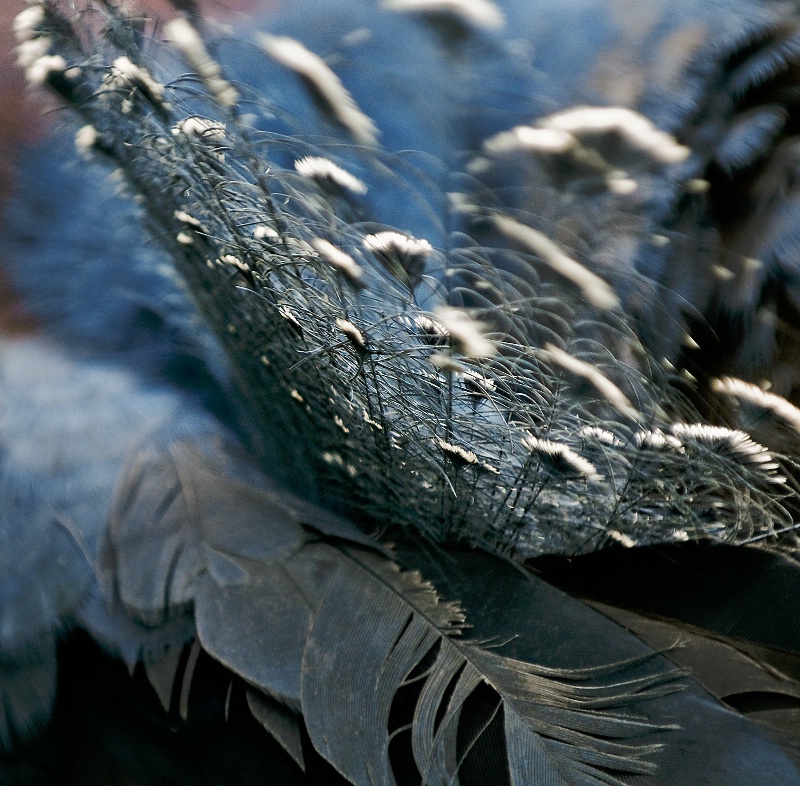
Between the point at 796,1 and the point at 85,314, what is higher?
the point at 796,1

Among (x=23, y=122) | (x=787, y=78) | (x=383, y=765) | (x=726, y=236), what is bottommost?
(x=383, y=765)

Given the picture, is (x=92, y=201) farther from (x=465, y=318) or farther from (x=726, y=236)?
(x=726, y=236)

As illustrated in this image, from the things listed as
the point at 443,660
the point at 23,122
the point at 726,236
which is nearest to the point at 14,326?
the point at 23,122

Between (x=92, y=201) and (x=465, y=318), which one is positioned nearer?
(x=465, y=318)

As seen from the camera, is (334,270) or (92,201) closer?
(334,270)

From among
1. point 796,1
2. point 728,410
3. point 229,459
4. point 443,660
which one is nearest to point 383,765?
point 443,660

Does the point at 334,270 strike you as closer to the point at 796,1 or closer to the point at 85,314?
the point at 85,314
